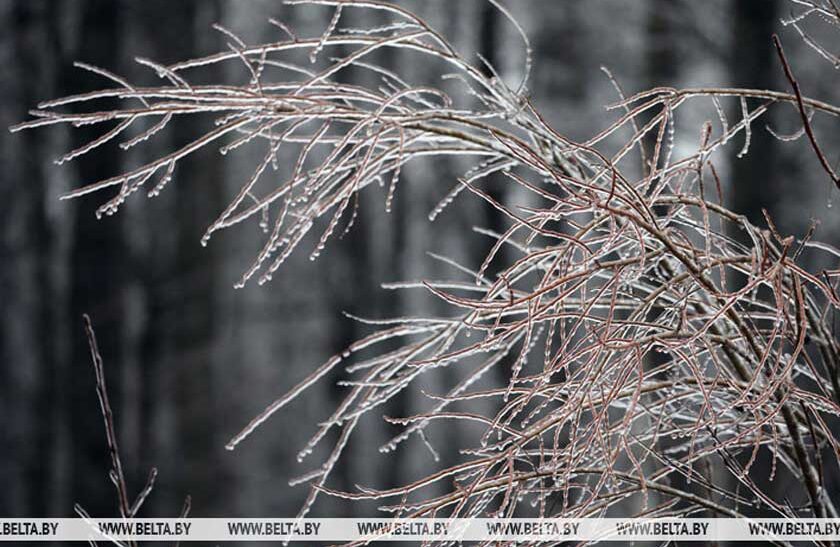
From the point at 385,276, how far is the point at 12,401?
9.31 ft

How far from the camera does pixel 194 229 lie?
17.4 feet

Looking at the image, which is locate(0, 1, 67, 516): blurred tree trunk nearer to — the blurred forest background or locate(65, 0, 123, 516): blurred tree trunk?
the blurred forest background

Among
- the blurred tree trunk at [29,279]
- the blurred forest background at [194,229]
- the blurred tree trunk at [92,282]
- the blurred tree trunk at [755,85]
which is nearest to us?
the blurred tree trunk at [755,85]

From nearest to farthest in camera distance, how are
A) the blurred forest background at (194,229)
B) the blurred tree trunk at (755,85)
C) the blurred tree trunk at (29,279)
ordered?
the blurred tree trunk at (755,85), the blurred forest background at (194,229), the blurred tree trunk at (29,279)

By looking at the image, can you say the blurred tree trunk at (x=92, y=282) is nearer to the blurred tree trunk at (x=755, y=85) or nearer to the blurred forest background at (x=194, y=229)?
the blurred forest background at (x=194, y=229)

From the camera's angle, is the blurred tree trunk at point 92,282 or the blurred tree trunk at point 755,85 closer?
the blurred tree trunk at point 755,85

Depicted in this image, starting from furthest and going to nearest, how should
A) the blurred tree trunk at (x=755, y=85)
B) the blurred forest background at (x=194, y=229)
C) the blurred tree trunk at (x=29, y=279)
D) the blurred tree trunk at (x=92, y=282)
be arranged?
1. the blurred tree trunk at (x=29, y=279)
2. the blurred tree trunk at (x=92, y=282)
3. the blurred forest background at (x=194, y=229)
4. the blurred tree trunk at (x=755, y=85)

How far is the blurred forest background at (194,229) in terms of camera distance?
15.9 ft

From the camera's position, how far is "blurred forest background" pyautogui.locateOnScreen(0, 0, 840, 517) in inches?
191

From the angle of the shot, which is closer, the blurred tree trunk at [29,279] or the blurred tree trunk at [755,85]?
the blurred tree trunk at [755,85]

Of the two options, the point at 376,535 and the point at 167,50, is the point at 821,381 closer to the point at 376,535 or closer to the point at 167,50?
the point at 376,535

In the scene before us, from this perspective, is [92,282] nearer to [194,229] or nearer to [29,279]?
[194,229]

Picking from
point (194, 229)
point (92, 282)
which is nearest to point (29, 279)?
point (92, 282)

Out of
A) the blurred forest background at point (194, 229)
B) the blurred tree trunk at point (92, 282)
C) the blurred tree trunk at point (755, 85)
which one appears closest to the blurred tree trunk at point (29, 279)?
the blurred forest background at point (194, 229)
